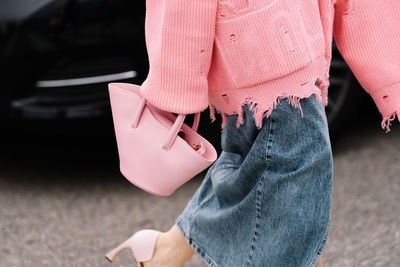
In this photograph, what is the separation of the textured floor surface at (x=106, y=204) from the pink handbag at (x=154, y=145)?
101 centimetres

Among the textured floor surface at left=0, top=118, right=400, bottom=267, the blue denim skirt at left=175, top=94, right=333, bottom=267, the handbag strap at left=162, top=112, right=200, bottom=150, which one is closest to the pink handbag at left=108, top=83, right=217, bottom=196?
the handbag strap at left=162, top=112, right=200, bottom=150

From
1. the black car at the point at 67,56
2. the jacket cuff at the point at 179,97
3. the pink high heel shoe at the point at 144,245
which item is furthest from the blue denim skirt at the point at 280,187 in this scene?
the black car at the point at 67,56

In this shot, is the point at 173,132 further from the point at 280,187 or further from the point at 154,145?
the point at 280,187

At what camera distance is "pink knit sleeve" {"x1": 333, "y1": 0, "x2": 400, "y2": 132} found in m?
1.91

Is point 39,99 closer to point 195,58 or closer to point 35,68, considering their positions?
point 35,68

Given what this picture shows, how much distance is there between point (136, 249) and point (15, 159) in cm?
182

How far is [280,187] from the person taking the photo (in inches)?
71.5

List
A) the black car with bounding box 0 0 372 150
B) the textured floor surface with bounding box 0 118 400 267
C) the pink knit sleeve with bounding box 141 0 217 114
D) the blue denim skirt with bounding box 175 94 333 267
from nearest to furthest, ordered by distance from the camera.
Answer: the pink knit sleeve with bounding box 141 0 217 114 → the blue denim skirt with bounding box 175 94 333 267 → the textured floor surface with bounding box 0 118 400 267 → the black car with bounding box 0 0 372 150

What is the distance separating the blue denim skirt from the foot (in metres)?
0.24

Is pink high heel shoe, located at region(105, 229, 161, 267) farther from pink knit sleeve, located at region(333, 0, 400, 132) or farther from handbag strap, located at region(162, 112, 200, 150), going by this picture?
pink knit sleeve, located at region(333, 0, 400, 132)

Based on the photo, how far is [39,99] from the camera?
3211 mm

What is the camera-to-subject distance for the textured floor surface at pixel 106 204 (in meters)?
2.79

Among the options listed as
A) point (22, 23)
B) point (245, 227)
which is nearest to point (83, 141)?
point (22, 23)

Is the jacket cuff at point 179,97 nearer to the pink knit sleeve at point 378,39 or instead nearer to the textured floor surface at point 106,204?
the pink knit sleeve at point 378,39
